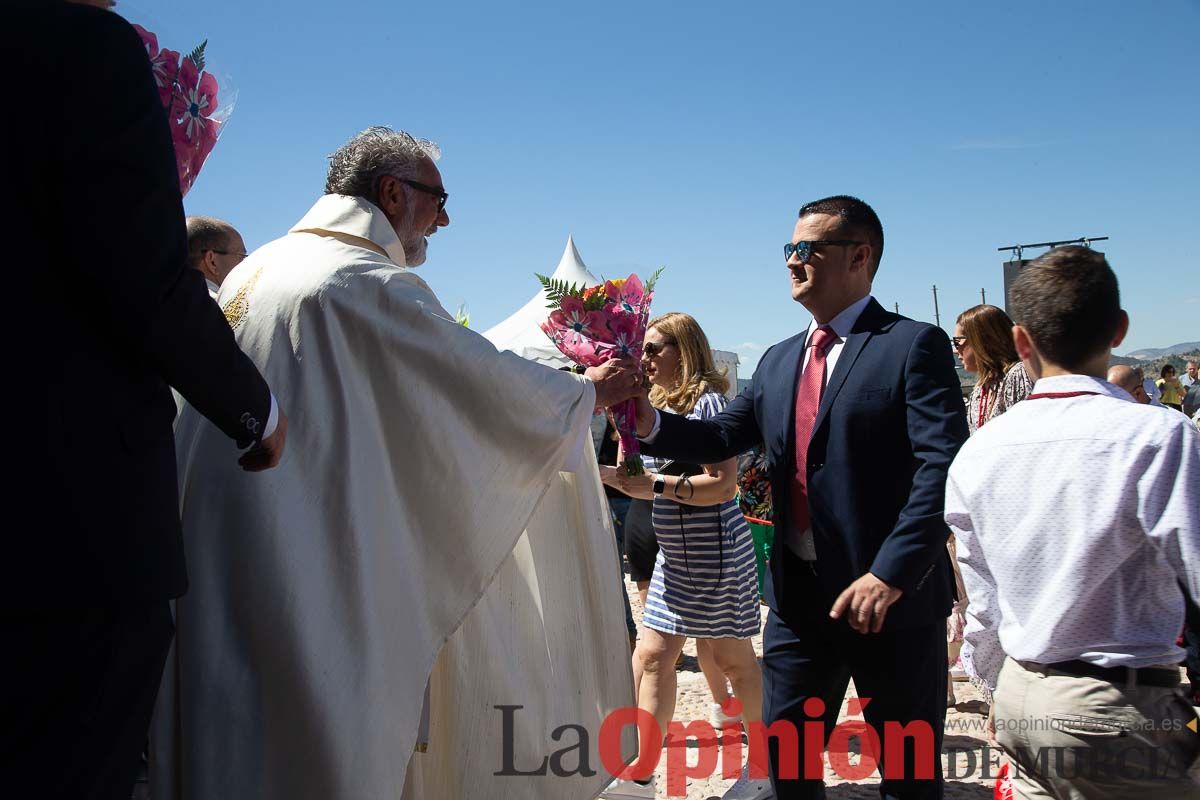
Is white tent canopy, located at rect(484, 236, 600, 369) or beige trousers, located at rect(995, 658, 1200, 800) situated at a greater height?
white tent canopy, located at rect(484, 236, 600, 369)

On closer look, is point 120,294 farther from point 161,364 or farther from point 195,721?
point 195,721

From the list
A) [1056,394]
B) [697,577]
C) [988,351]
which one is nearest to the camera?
[1056,394]

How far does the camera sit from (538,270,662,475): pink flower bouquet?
358 centimetres

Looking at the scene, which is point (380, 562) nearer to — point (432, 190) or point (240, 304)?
point (240, 304)

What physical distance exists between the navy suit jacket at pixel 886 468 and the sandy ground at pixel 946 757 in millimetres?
1584

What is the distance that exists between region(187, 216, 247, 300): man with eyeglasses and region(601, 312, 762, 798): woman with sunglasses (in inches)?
86.8

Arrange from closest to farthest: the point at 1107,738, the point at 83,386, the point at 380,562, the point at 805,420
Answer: the point at 83,386 < the point at 1107,738 < the point at 380,562 < the point at 805,420

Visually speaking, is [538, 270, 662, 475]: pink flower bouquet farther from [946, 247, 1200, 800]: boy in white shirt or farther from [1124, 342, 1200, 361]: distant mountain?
[1124, 342, 1200, 361]: distant mountain

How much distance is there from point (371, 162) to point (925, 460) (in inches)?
81.9

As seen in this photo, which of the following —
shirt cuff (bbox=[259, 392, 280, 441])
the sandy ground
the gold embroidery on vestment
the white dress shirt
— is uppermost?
the gold embroidery on vestment

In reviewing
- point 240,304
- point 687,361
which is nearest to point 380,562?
point 240,304

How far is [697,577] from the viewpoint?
4.46m

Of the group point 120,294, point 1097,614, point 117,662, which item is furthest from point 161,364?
point 1097,614

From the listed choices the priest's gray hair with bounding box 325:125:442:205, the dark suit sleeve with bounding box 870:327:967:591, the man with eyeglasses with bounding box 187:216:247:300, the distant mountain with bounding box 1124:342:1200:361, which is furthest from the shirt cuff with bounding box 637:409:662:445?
the distant mountain with bounding box 1124:342:1200:361
